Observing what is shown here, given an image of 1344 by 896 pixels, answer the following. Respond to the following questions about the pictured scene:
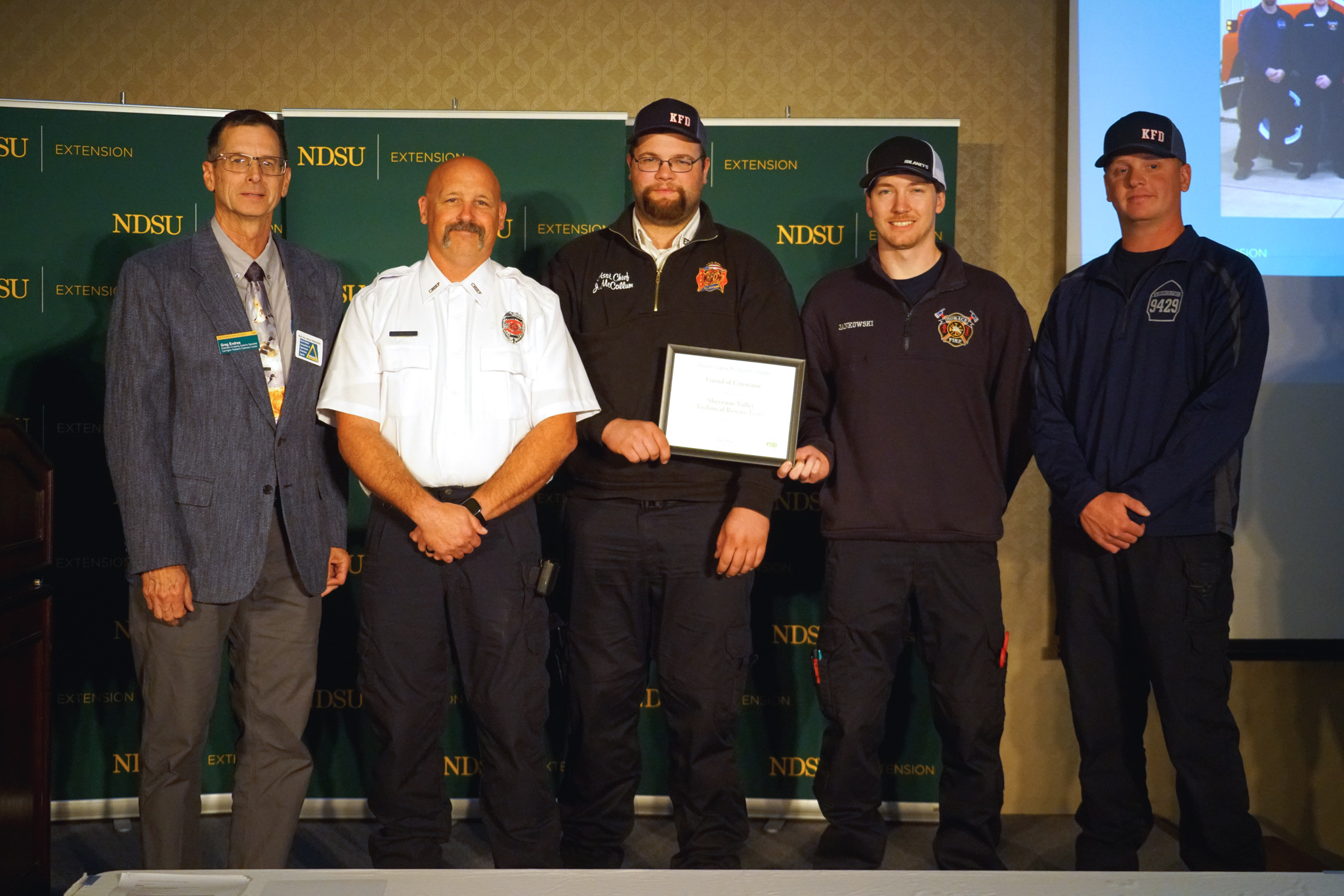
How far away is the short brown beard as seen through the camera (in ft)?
8.32

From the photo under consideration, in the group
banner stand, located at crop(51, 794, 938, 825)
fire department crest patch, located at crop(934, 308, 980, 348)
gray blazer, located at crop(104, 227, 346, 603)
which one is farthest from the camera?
banner stand, located at crop(51, 794, 938, 825)

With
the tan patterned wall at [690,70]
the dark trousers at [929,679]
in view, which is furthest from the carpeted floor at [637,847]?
the tan patterned wall at [690,70]

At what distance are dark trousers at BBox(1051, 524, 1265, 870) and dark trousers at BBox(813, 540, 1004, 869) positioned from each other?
217mm

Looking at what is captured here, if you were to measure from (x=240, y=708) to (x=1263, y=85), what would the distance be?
11.5 ft

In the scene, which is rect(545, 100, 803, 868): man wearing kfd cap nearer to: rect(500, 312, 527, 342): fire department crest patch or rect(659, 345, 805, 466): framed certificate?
rect(659, 345, 805, 466): framed certificate

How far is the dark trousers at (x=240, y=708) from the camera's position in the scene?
2.23 metres

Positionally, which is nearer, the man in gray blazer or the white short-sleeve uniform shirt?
the man in gray blazer

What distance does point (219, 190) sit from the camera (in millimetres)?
2375

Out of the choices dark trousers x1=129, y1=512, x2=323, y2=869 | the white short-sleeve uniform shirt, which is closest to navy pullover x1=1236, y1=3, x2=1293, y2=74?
the white short-sleeve uniform shirt

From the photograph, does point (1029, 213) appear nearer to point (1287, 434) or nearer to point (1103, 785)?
point (1287, 434)

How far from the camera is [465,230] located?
2.42 m

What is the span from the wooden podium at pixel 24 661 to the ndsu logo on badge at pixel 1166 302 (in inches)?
105

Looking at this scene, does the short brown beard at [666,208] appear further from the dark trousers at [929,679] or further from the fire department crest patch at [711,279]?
the dark trousers at [929,679]

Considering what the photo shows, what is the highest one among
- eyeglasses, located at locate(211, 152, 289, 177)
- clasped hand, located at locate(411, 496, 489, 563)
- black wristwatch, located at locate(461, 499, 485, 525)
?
eyeglasses, located at locate(211, 152, 289, 177)
